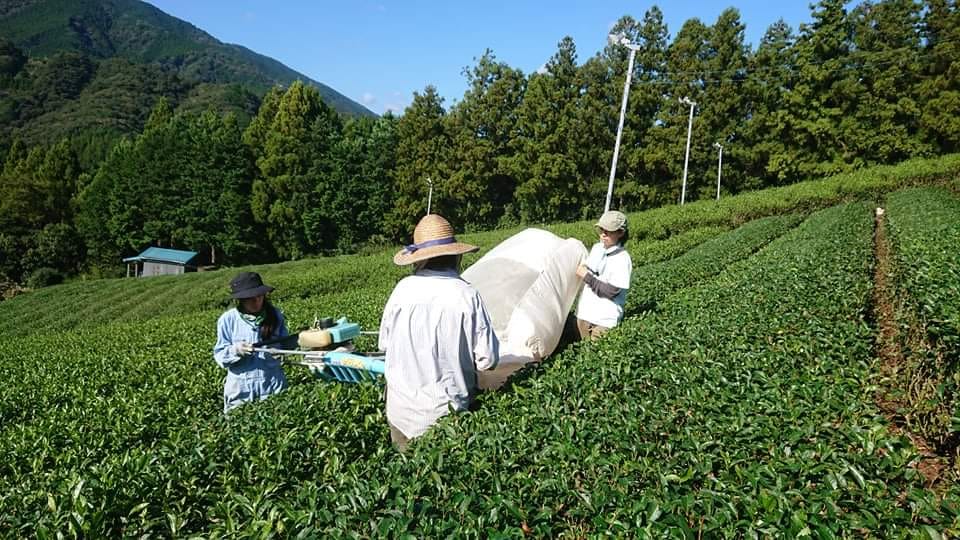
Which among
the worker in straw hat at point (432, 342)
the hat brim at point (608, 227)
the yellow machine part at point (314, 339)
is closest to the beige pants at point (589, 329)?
the hat brim at point (608, 227)

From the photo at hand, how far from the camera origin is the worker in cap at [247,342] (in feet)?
15.1

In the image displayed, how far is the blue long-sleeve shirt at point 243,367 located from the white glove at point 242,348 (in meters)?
0.08

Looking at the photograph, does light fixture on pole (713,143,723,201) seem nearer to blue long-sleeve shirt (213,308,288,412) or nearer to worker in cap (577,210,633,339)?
worker in cap (577,210,633,339)

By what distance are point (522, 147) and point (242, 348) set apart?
38292mm

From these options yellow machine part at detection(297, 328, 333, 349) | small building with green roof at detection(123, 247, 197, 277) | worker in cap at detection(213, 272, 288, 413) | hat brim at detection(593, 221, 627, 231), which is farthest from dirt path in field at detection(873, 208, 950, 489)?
small building with green roof at detection(123, 247, 197, 277)

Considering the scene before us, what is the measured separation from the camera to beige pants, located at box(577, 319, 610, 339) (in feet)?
17.0

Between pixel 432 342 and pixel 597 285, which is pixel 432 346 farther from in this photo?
pixel 597 285

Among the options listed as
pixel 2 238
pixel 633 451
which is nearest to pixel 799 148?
pixel 633 451

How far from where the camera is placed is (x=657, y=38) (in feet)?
133

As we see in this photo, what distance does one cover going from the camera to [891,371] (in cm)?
533

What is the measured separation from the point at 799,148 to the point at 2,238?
5579cm

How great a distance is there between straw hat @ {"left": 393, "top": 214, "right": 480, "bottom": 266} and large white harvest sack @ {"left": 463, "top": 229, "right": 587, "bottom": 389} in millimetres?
1151

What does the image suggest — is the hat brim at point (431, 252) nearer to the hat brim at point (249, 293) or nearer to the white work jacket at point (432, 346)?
the white work jacket at point (432, 346)

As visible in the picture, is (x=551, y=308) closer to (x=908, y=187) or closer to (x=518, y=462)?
(x=518, y=462)
